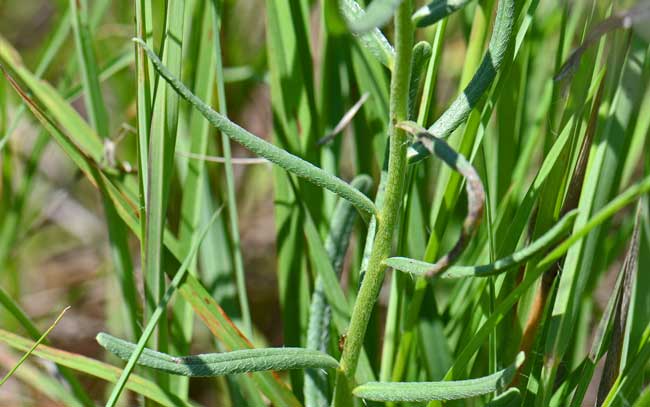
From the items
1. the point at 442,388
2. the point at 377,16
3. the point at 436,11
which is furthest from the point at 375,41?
the point at 442,388

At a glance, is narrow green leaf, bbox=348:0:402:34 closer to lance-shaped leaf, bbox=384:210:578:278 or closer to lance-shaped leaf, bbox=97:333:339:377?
lance-shaped leaf, bbox=384:210:578:278

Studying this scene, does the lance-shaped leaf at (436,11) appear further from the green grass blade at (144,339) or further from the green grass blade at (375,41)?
the green grass blade at (144,339)

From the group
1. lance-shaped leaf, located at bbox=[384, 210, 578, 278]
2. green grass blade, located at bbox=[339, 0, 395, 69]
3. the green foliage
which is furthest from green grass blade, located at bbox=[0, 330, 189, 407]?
green grass blade, located at bbox=[339, 0, 395, 69]

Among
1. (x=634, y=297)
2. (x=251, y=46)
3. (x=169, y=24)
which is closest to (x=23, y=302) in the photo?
(x=251, y=46)

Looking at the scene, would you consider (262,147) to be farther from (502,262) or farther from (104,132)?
(104,132)

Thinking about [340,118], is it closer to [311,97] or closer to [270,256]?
[311,97]

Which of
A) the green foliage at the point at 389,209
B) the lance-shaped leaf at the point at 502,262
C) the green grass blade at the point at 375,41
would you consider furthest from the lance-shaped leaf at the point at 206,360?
the green grass blade at the point at 375,41
